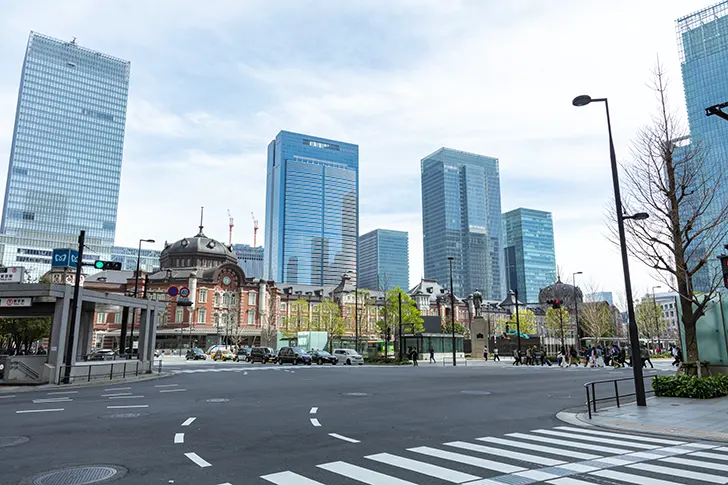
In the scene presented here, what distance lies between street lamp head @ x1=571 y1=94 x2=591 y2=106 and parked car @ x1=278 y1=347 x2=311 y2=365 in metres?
36.5

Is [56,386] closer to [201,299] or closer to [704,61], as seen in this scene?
[201,299]

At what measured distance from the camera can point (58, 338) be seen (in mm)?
22766

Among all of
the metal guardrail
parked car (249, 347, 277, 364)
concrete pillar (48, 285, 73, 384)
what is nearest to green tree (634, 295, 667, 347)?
parked car (249, 347, 277, 364)

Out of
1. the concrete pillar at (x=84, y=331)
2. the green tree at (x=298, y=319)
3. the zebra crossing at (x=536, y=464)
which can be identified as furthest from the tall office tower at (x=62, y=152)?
the zebra crossing at (x=536, y=464)

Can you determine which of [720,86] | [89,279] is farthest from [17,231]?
[720,86]

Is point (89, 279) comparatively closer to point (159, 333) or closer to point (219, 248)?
point (159, 333)

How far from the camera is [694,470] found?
716 centimetres

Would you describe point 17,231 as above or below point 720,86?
below

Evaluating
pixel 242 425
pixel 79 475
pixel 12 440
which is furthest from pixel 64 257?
pixel 79 475

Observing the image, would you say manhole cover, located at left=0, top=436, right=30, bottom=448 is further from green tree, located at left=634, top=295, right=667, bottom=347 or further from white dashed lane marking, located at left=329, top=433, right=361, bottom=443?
green tree, located at left=634, top=295, right=667, bottom=347

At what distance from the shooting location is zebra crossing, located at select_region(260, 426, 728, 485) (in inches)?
262

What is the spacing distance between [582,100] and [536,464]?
38.8 feet

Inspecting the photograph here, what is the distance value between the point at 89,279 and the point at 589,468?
96593 mm

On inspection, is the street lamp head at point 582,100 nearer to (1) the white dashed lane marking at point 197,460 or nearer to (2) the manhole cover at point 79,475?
(1) the white dashed lane marking at point 197,460
